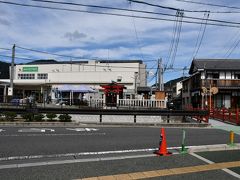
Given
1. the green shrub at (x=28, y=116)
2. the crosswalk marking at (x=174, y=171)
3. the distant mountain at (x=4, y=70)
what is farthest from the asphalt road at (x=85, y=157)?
the distant mountain at (x=4, y=70)

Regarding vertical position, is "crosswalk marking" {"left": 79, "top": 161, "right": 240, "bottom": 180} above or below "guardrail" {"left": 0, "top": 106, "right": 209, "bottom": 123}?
below

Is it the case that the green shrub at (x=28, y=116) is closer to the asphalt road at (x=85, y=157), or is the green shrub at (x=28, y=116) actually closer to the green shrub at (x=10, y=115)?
the green shrub at (x=10, y=115)

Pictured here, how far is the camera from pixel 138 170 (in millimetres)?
8234

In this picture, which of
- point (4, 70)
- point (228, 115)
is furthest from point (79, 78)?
point (228, 115)

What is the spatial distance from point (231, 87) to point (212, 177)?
42.8 meters

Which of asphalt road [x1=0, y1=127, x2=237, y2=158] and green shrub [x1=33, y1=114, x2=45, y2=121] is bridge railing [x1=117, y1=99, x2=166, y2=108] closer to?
green shrub [x1=33, y1=114, x2=45, y2=121]

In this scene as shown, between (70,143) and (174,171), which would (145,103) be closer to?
(70,143)

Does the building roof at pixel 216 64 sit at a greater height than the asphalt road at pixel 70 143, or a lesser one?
greater

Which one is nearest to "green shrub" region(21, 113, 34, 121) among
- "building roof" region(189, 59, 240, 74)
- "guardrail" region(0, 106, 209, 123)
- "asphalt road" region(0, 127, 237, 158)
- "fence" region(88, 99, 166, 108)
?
"guardrail" region(0, 106, 209, 123)

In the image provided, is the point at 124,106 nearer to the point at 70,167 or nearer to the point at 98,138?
the point at 98,138

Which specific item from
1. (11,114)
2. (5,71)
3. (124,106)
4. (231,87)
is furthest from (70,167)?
(5,71)

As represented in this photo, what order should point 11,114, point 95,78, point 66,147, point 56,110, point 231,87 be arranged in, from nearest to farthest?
point 66,147 → point 11,114 → point 56,110 → point 231,87 → point 95,78

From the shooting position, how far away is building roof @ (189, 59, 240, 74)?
162 ft

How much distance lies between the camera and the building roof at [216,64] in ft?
162
